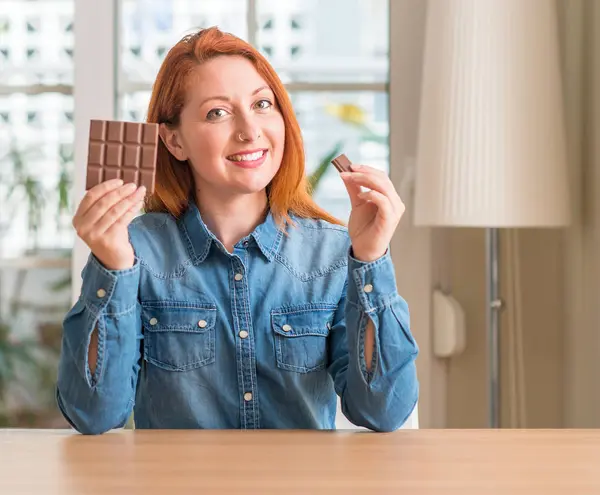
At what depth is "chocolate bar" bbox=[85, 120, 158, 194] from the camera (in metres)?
1.29

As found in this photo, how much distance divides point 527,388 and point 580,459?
5.65 ft

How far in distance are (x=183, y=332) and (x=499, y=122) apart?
1173 millimetres

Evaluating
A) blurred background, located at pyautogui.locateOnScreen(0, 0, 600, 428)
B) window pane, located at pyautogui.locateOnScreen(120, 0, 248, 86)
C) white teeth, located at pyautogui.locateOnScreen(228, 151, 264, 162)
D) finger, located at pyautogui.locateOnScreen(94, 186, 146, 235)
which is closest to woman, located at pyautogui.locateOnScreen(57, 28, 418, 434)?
white teeth, located at pyautogui.locateOnScreen(228, 151, 264, 162)

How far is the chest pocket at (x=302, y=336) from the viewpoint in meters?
1.45

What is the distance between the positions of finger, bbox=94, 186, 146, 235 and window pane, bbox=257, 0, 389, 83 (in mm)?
1635

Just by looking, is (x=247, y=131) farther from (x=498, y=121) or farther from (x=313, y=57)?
(x=313, y=57)

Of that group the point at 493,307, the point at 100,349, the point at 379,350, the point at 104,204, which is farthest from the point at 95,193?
the point at 493,307

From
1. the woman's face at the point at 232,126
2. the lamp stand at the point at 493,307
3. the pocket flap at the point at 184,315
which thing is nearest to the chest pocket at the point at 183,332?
the pocket flap at the point at 184,315

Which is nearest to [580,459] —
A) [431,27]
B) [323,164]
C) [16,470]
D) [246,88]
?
[16,470]

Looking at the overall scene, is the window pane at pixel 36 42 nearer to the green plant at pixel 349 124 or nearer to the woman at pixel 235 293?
the green plant at pixel 349 124

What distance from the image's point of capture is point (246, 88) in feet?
4.72

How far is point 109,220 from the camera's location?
48.7 inches

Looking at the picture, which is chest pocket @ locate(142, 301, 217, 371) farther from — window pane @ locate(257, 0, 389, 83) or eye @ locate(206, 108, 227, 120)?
window pane @ locate(257, 0, 389, 83)

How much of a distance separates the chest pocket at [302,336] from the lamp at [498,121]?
2.91ft
